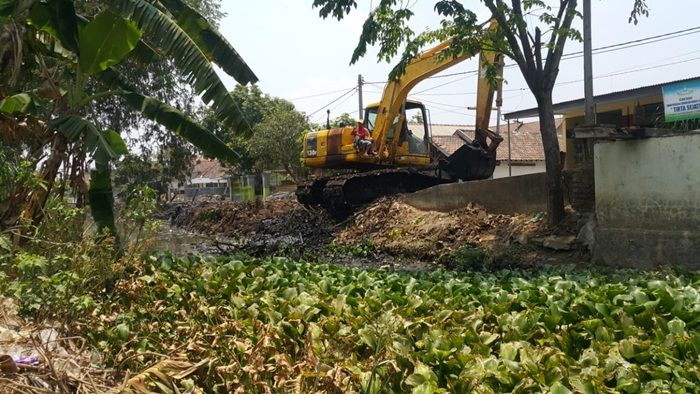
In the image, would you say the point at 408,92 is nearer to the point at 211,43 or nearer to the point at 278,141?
the point at 211,43

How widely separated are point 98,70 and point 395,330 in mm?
4749

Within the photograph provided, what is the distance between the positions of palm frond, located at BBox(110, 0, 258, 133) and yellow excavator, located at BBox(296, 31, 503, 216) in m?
9.40

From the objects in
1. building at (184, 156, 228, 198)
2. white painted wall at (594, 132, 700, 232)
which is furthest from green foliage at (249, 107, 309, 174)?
white painted wall at (594, 132, 700, 232)

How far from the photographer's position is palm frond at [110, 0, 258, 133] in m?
7.23

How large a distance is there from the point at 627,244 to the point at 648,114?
8848mm

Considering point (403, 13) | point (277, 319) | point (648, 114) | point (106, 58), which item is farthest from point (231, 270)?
point (648, 114)

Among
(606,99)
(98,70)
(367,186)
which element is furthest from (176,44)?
(606,99)

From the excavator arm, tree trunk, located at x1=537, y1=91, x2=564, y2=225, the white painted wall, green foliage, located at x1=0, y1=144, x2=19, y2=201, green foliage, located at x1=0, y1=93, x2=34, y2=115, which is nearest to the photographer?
green foliage, located at x1=0, y1=144, x2=19, y2=201

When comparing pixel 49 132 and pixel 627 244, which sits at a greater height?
pixel 49 132

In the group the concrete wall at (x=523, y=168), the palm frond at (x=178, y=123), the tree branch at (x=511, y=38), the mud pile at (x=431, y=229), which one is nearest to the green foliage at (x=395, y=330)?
the palm frond at (x=178, y=123)

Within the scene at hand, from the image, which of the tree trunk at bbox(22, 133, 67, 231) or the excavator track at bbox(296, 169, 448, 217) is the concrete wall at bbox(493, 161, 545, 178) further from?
the tree trunk at bbox(22, 133, 67, 231)

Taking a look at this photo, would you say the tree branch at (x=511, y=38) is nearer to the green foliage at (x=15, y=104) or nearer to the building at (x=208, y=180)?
the green foliage at (x=15, y=104)

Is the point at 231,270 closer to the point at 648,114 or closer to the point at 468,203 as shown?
the point at 468,203

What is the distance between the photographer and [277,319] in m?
3.60
